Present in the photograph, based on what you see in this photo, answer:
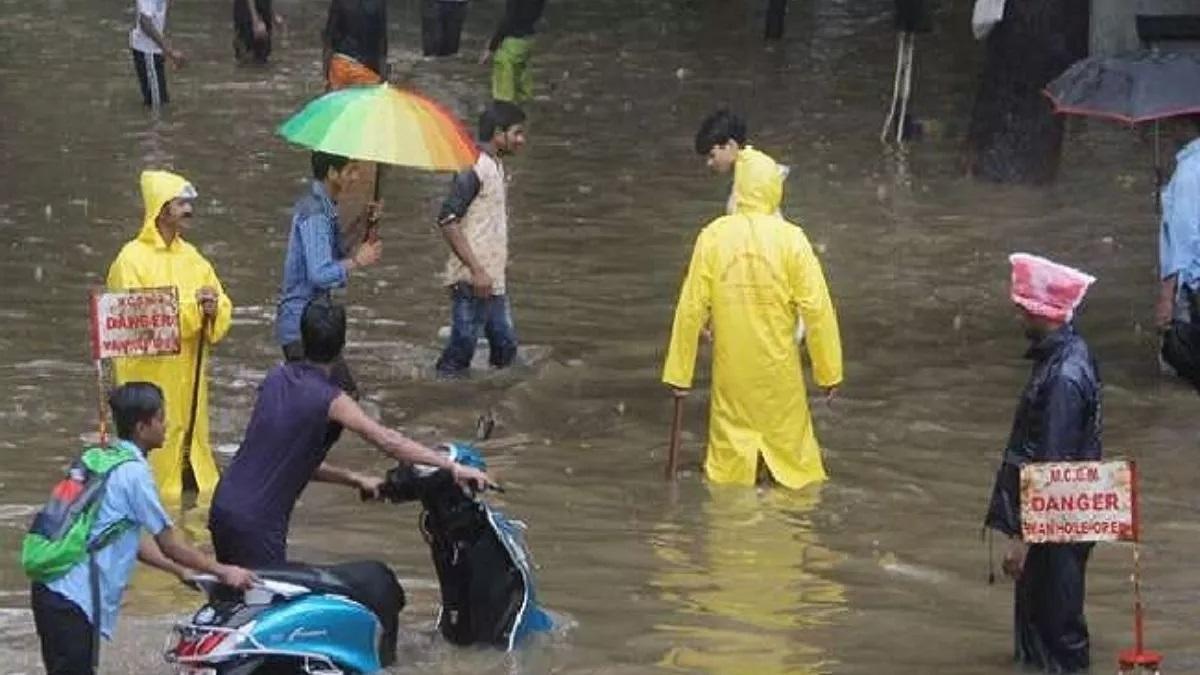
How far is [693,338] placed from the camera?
11898 millimetres

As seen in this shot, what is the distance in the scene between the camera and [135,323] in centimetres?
1080

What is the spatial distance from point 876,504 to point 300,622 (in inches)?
167

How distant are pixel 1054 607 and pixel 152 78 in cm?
1547

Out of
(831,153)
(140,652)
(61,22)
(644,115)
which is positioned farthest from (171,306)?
(61,22)

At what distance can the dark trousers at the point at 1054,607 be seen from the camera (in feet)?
29.5

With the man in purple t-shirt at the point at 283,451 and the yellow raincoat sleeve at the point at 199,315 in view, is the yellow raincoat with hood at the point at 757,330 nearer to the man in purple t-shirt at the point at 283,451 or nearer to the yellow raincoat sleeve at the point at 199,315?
the yellow raincoat sleeve at the point at 199,315

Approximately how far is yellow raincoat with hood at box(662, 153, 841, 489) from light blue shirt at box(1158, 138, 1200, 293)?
8.10 feet

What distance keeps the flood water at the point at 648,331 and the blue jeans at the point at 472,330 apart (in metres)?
0.16

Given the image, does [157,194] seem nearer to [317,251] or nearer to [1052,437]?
[317,251]

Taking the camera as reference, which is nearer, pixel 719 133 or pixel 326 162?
pixel 719 133

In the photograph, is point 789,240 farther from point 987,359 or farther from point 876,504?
point 987,359

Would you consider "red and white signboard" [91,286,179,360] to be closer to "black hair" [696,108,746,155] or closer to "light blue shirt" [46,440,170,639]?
"black hair" [696,108,746,155]

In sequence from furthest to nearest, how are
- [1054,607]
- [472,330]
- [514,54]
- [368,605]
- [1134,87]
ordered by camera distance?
[514,54] < [472,330] < [1134,87] < [1054,607] < [368,605]

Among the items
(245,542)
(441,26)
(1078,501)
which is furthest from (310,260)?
(441,26)
